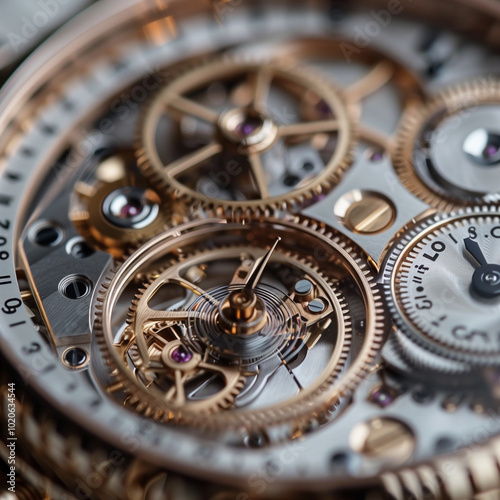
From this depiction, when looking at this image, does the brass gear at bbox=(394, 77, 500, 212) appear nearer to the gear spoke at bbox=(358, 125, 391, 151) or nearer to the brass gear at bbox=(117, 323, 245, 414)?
the gear spoke at bbox=(358, 125, 391, 151)

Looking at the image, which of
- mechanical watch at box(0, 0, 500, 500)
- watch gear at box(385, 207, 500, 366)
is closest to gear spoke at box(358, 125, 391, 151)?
mechanical watch at box(0, 0, 500, 500)

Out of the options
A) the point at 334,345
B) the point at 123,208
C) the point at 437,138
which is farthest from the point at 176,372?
the point at 437,138

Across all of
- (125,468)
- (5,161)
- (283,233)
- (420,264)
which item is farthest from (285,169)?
(125,468)
